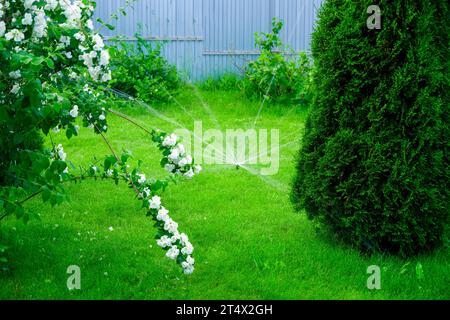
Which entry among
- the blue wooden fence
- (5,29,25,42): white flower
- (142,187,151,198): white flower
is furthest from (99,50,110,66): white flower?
the blue wooden fence

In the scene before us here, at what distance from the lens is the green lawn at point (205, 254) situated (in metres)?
3.66

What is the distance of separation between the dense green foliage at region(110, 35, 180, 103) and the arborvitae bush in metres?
5.07

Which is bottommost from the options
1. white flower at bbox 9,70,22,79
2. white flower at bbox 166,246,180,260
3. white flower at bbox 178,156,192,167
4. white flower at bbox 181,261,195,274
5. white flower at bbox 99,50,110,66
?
white flower at bbox 181,261,195,274

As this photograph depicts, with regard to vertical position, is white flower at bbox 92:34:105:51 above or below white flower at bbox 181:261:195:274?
above

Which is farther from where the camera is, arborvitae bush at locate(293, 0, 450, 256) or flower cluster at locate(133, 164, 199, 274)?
arborvitae bush at locate(293, 0, 450, 256)

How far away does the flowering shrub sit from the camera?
9.64 feet

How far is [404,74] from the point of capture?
12.4ft

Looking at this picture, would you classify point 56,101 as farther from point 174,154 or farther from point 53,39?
point 174,154

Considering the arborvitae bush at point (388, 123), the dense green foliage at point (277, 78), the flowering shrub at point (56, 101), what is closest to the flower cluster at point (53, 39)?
the flowering shrub at point (56, 101)

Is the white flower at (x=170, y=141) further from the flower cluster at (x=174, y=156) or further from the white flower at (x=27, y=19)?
the white flower at (x=27, y=19)

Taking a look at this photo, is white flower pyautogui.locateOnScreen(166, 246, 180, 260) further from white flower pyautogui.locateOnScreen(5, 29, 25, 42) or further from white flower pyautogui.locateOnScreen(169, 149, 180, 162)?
white flower pyautogui.locateOnScreen(5, 29, 25, 42)

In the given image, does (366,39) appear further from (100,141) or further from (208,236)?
(100,141)

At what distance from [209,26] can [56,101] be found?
799 cm

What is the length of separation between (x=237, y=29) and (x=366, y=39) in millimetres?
7082
